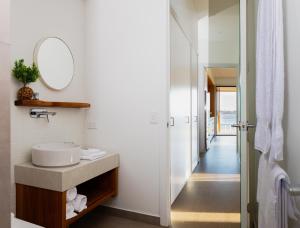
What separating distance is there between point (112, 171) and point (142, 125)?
0.57 metres

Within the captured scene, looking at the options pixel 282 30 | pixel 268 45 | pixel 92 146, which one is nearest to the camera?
pixel 282 30

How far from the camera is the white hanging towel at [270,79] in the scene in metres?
1.22

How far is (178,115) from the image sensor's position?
10.2 feet

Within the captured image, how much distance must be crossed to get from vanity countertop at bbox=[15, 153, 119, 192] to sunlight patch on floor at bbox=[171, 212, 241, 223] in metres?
1.07

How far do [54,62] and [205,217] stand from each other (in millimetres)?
2201

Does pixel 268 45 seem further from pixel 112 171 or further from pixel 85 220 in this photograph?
pixel 85 220

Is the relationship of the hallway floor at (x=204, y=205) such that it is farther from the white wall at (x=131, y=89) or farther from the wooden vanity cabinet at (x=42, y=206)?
the wooden vanity cabinet at (x=42, y=206)

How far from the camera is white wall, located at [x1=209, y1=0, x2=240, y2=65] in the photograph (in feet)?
15.2

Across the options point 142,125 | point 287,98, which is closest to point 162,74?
point 142,125

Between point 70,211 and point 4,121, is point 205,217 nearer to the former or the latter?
point 70,211

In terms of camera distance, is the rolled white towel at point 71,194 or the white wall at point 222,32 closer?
the rolled white towel at point 71,194

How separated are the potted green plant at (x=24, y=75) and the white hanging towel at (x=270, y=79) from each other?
5.50 feet

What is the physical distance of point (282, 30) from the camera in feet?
4.05

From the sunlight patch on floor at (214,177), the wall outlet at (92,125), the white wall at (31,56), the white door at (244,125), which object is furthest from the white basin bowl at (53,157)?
the sunlight patch on floor at (214,177)
